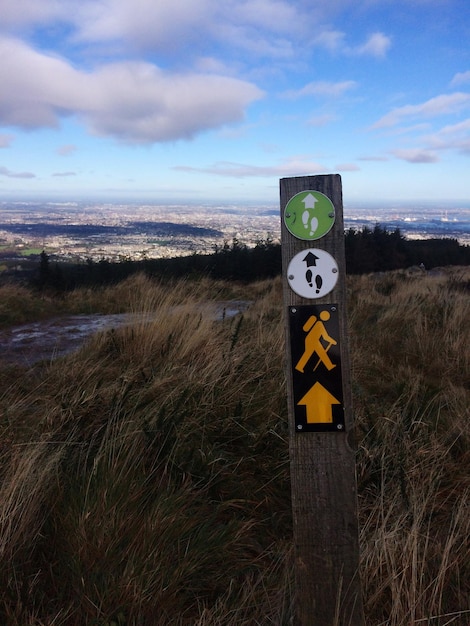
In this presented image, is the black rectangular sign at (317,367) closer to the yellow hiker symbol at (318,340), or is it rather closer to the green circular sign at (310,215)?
the yellow hiker symbol at (318,340)

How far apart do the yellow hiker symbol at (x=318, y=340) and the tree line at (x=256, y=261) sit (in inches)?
553

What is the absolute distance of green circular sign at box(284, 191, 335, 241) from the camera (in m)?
1.38

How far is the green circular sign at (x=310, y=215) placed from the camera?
4.51 ft

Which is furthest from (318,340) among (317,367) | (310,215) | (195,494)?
(195,494)

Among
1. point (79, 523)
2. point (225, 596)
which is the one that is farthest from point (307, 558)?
point (79, 523)

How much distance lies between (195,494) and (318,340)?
3.25 ft

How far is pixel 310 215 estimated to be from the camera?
1383 mm

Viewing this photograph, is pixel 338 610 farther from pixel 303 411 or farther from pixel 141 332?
pixel 141 332

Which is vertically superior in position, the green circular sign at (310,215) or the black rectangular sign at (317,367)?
the green circular sign at (310,215)

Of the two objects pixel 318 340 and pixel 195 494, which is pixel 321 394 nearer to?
pixel 318 340

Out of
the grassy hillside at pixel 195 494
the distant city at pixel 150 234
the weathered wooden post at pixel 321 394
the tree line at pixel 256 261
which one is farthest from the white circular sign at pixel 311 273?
the distant city at pixel 150 234

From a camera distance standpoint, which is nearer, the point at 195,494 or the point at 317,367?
the point at 317,367

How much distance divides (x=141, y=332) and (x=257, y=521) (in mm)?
2372

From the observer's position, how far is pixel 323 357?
4.58ft
